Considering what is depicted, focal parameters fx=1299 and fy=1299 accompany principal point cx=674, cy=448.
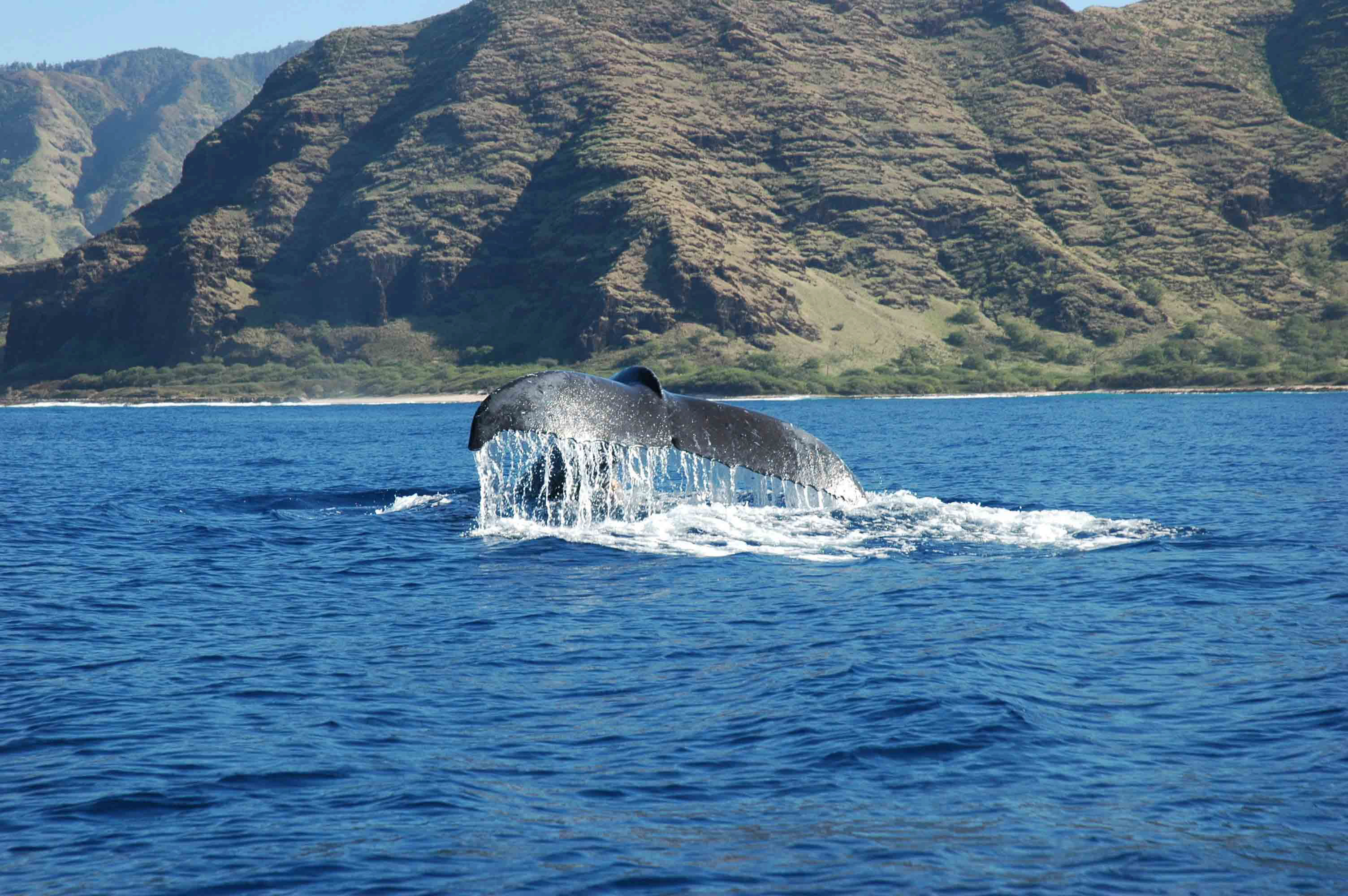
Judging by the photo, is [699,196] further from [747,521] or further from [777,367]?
[747,521]

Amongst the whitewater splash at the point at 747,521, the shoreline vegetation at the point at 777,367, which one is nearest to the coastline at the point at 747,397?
the shoreline vegetation at the point at 777,367

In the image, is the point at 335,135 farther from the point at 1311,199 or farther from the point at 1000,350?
the point at 1311,199

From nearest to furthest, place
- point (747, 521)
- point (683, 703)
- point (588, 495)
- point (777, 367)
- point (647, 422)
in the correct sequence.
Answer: point (683, 703)
point (647, 422)
point (588, 495)
point (747, 521)
point (777, 367)

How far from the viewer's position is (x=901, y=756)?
9797 mm

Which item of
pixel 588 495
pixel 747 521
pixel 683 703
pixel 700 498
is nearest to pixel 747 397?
pixel 700 498

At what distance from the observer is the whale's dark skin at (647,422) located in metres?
13.9

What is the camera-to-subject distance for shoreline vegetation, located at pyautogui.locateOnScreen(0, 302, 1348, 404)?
12700 cm

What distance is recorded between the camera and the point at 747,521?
22.5 meters

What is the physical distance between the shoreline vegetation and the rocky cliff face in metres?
4.47

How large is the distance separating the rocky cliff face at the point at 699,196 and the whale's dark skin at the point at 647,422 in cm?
12364

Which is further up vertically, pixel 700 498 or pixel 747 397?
pixel 700 498

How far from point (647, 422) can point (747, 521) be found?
7.70 metres

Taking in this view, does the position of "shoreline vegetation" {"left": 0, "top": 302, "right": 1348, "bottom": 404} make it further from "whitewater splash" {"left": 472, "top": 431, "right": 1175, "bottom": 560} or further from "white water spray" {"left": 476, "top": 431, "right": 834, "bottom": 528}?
"whitewater splash" {"left": 472, "top": 431, "right": 1175, "bottom": 560}

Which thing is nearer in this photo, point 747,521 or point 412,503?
point 747,521
